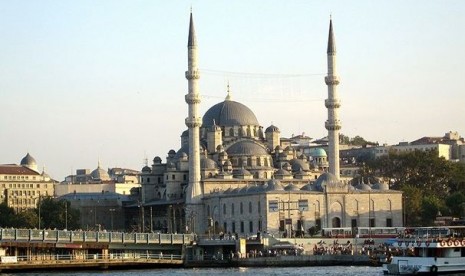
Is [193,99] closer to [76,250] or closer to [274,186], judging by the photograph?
[274,186]

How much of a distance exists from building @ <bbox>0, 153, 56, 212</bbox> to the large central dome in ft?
114

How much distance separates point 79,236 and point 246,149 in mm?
45224

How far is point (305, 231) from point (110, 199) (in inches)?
1309

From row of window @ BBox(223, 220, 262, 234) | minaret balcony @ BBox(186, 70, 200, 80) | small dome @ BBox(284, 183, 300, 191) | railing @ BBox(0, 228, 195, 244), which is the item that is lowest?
railing @ BBox(0, 228, 195, 244)

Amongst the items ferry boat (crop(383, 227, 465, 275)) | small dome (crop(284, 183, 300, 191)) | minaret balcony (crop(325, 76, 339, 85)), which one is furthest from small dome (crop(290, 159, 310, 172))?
ferry boat (crop(383, 227, 465, 275))

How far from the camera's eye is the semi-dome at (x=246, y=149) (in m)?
128

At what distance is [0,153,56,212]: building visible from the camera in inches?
6339

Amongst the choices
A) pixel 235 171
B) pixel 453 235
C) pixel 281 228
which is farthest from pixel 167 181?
pixel 453 235

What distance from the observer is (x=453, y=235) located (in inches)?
2881

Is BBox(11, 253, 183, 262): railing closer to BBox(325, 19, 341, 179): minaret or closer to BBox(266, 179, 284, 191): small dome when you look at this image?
BBox(266, 179, 284, 191): small dome

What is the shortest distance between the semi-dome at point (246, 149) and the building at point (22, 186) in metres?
38.1

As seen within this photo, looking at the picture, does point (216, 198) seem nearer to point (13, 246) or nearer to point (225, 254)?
point (225, 254)

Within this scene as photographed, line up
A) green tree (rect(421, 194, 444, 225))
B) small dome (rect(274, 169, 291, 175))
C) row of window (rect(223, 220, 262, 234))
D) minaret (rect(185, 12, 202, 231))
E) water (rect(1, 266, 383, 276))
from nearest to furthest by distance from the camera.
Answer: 1. water (rect(1, 266, 383, 276))
2. row of window (rect(223, 220, 262, 234))
3. minaret (rect(185, 12, 202, 231))
4. green tree (rect(421, 194, 444, 225))
5. small dome (rect(274, 169, 291, 175))

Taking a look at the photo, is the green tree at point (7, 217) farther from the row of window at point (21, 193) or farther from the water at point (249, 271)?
the water at point (249, 271)
